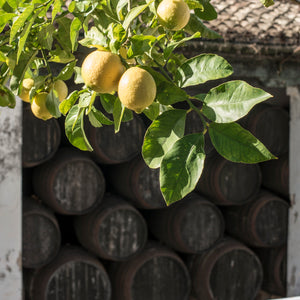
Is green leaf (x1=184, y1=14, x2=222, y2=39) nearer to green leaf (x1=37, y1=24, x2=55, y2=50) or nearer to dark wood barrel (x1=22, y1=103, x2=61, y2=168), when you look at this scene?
green leaf (x1=37, y1=24, x2=55, y2=50)

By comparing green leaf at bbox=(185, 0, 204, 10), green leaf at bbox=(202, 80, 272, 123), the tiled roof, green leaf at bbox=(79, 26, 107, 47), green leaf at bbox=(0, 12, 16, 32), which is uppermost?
the tiled roof

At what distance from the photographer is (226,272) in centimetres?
296

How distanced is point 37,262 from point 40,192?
0.36 m

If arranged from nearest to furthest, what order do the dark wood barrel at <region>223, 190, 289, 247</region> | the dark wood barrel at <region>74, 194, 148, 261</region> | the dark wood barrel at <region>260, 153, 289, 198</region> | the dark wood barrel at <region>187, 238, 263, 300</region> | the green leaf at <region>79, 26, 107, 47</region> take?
the green leaf at <region>79, 26, 107, 47</region>, the dark wood barrel at <region>74, 194, 148, 261</region>, the dark wood barrel at <region>187, 238, 263, 300</region>, the dark wood barrel at <region>223, 190, 289, 247</region>, the dark wood barrel at <region>260, 153, 289, 198</region>

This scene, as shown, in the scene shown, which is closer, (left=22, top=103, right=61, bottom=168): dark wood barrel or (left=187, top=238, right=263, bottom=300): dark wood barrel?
(left=22, top=103, right=61, bottom=168): dark wood barrel

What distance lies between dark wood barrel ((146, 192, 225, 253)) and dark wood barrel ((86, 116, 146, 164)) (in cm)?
42

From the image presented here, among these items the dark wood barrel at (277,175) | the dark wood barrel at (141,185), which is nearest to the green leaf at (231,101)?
the dark wood barrel at (141,185)

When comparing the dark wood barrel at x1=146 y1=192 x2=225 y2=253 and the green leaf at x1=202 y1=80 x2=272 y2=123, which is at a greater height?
the green leaf at x1=202 y1=80 x2=272 y2=123

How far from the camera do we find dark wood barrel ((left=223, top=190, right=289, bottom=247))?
3039 millimetres

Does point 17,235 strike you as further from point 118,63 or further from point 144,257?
point 118,63

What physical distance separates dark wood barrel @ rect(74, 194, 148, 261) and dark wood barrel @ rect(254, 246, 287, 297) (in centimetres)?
94

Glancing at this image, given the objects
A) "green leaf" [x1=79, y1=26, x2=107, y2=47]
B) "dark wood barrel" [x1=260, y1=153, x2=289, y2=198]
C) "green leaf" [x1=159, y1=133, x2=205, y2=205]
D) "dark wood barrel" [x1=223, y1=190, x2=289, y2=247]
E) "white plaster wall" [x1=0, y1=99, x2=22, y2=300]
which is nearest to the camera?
"green leaf" [x1=159, y1=133, x2=205, y2=205]

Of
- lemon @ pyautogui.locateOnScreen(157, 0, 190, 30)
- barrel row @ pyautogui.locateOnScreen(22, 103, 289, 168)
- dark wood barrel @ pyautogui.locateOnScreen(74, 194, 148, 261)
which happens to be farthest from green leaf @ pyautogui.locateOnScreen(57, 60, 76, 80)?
dark wood barrel @ pyautogui.locateOnScreen(74, 194, 148, 261)

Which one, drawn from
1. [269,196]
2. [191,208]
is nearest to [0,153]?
[191,208]
